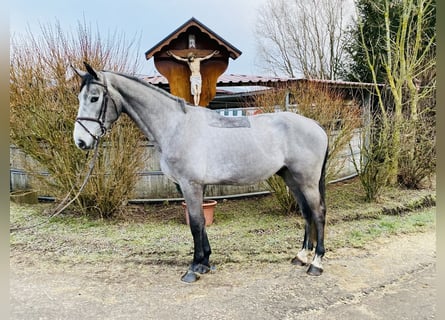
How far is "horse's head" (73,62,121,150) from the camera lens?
2413mm

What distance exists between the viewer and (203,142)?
106 inches

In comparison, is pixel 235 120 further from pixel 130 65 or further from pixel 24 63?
pixel 24 63

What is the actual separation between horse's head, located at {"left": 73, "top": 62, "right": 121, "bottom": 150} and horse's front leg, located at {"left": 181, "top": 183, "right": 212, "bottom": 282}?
0.82 meters

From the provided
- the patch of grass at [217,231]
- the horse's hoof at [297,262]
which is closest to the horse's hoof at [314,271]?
the horse's hoof at [297,262]

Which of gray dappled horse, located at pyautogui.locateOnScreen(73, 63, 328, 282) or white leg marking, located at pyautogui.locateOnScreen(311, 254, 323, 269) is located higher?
gray dappled horse, located at pyautogui.locateOnScreen(73, 63, 328, 282)

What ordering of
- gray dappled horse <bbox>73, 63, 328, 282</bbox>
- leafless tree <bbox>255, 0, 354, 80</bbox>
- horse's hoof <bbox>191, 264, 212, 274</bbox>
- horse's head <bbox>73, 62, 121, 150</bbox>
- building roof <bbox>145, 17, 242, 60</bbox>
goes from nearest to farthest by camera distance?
horse's head <bbox>73, 62, 121, 150</bbox> < gray dappled horse <bbox>73, 63, 328, 282</bbox> < horse's hoof <bbox>191, 264, 212, 274</bbox> < building roof <bbox>145, 17, 242, 60</bbox> < leafless tree <bbox>255, 0, 354, 80</bbox>

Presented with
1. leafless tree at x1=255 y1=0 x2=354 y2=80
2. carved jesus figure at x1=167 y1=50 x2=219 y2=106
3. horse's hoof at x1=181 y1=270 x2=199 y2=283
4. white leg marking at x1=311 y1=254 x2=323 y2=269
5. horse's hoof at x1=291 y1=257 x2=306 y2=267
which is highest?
leafless tree at x1=255 y1=0 x2=354 y2=80

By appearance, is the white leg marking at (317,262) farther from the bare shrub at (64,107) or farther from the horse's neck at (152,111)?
the bare shrub at (64,107)

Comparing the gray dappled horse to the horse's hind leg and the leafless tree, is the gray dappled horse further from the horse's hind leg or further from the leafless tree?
the leafless tree

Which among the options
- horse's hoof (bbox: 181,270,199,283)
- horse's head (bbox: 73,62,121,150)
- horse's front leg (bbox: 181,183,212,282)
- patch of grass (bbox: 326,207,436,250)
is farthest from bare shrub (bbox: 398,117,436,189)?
horse's head (bbox: 73,62,121,150)

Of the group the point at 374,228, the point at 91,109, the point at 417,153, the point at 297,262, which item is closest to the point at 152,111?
the point at 91,109

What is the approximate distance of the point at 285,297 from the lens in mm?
2416

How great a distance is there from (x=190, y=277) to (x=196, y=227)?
1.42ft

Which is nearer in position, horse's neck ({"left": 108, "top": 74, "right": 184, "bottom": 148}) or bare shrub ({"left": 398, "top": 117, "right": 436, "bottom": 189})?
horse's neck ({"left": 108, "top": 74, "right": 184, "bottom": 148})
